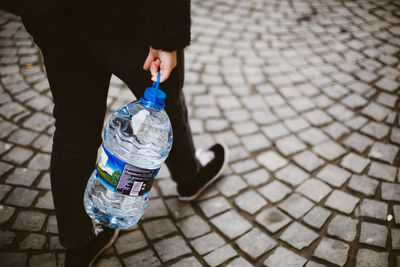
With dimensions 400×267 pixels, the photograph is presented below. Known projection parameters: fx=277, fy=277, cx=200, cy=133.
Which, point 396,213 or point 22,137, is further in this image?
point 22,137

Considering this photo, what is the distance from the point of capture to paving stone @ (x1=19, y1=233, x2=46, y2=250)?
1.88 m

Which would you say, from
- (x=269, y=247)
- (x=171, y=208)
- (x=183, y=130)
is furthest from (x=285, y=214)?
(x=183, y=130)

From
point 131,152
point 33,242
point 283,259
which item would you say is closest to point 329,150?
point 283,259

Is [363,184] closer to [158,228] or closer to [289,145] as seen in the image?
[289,145]

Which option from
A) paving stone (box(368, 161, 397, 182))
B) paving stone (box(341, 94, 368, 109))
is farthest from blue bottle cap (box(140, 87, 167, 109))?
paving stone (box(341, 94, 368, 109))

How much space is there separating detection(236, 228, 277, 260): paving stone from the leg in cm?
106

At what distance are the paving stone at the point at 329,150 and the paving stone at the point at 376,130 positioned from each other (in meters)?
0.37

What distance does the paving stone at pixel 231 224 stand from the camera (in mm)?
2039

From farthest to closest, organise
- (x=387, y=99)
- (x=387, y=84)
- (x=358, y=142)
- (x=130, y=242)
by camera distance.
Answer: (x=387, y=84) < (x=387, y=99) < (x=358, y=142) < (x=130, y=242)

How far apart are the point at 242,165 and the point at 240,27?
105 inches

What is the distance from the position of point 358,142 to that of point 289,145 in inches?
26.2

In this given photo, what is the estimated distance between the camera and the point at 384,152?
257 cm

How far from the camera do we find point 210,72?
352 cm

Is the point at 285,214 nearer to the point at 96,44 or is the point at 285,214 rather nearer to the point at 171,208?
the point at 171,208
